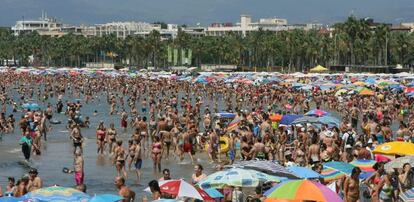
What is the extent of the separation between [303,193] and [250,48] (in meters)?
109

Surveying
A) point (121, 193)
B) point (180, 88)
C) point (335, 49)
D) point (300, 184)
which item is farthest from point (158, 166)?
point (335, 49)

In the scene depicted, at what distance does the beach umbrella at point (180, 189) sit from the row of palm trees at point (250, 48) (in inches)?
3063

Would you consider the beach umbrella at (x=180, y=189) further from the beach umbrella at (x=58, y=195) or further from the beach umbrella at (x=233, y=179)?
the beach umbrella at (x=58, y=195)

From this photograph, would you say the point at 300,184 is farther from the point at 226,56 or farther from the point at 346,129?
the point at 226,56

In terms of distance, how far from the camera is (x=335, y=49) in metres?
99.8

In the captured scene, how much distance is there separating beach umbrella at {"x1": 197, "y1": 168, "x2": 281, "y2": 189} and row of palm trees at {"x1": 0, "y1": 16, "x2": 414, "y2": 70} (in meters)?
76.5

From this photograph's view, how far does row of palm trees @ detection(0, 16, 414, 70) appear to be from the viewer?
312ft

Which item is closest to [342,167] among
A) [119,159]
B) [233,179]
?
[233,179]

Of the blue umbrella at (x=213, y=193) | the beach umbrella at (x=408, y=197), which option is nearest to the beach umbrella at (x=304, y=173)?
the blue umbrella at (x=213, y=193)

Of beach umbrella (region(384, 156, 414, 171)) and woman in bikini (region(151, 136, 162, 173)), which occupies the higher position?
beach umbrella (region(384, 156, 414, 171))

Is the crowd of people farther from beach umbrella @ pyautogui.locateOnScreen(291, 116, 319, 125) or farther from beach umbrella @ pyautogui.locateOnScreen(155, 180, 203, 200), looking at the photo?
beach umbrella @ pyautogui.locateOnScreen(155, 180, 203, 200)

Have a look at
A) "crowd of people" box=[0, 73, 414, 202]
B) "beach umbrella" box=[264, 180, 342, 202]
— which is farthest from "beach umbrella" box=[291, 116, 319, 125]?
"beach umbrella" box=[264, 180, 342, 202]

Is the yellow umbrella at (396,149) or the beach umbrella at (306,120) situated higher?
the yellow umbrella at (396,149)

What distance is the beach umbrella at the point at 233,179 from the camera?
1248 centimetres
